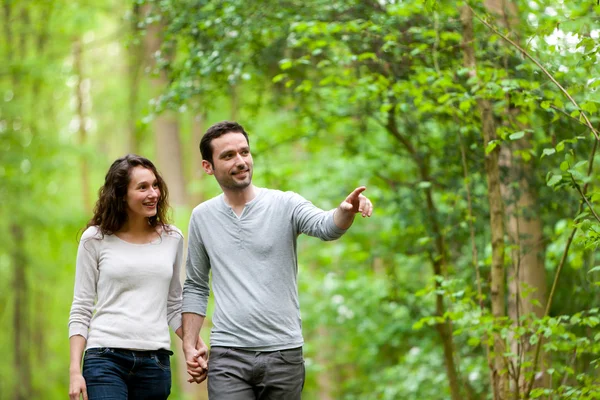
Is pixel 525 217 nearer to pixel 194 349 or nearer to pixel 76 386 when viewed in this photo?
pixel 194 349

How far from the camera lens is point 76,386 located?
12.2 ft

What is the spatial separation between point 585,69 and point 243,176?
8.32 ft

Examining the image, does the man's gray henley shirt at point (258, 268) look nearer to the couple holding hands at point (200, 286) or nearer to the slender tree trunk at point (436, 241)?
the couple holding hands at point (200, 286)

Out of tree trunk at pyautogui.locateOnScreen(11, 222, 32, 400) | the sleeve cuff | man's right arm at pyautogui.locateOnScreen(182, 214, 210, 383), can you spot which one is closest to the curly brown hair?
man's right arm at pyautogui.locateOnScreen(182, 214, 210, 383)

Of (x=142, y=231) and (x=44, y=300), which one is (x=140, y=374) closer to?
(x=142, y=231)

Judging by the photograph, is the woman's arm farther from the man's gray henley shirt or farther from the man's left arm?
the man's left arm

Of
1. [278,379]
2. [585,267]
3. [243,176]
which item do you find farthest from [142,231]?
[585,267]

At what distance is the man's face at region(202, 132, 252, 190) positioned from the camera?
3889 millimetres

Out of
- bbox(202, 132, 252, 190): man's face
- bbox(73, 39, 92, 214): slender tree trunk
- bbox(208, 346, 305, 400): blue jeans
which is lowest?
bbox(208, 346, 305, 400): blue jeans

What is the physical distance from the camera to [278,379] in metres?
3.76

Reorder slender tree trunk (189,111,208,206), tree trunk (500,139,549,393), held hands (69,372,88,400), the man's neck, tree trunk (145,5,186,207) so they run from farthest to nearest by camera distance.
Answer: tree trunk (145,5,186,207) → slender tree trunk (189,111,208,206) → tree trunk (500,139,549,393) → the man's neck → held hands (69,372,88,400)

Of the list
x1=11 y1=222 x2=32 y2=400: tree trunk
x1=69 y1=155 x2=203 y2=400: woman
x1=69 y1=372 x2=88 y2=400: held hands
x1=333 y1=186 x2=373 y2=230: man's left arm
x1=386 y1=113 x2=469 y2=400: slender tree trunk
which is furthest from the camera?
x1=11 y1=222 x2=32 y2=400: tree trunk

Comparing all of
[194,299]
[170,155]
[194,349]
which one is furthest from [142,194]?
[170,155]

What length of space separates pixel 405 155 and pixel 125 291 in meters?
5.02
